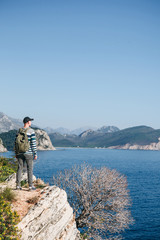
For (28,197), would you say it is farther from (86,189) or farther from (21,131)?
(86,189)

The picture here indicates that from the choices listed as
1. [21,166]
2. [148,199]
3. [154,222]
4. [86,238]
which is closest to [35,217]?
[21,166]

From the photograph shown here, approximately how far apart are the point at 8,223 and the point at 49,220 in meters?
2.21

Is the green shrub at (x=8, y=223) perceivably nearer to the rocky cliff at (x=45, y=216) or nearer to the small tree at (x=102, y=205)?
the rocky cliff at (x=45, y=216)

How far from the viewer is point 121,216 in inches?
931

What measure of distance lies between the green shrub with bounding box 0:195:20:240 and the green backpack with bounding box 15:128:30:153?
2.83 m

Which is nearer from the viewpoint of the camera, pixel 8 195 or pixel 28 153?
pixel 8 195

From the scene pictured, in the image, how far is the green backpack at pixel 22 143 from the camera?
1209cm

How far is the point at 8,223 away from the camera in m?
10.1

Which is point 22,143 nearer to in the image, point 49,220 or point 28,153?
point 28,153

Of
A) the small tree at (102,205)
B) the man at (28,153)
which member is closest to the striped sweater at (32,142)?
the man at (28,153)

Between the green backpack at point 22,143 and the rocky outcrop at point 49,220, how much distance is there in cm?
276

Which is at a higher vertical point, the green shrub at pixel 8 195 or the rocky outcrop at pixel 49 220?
the green shrub at pixel 8 195

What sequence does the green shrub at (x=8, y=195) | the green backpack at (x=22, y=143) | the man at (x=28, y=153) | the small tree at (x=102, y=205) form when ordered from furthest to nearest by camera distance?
the small tree at (x=102, y=205) < the man at (x=28, y=153) < the green backpack at (x=22, y=143) < the green shrub at (x=8, y=195)

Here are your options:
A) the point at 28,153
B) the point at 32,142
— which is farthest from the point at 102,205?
the point at 32,142
